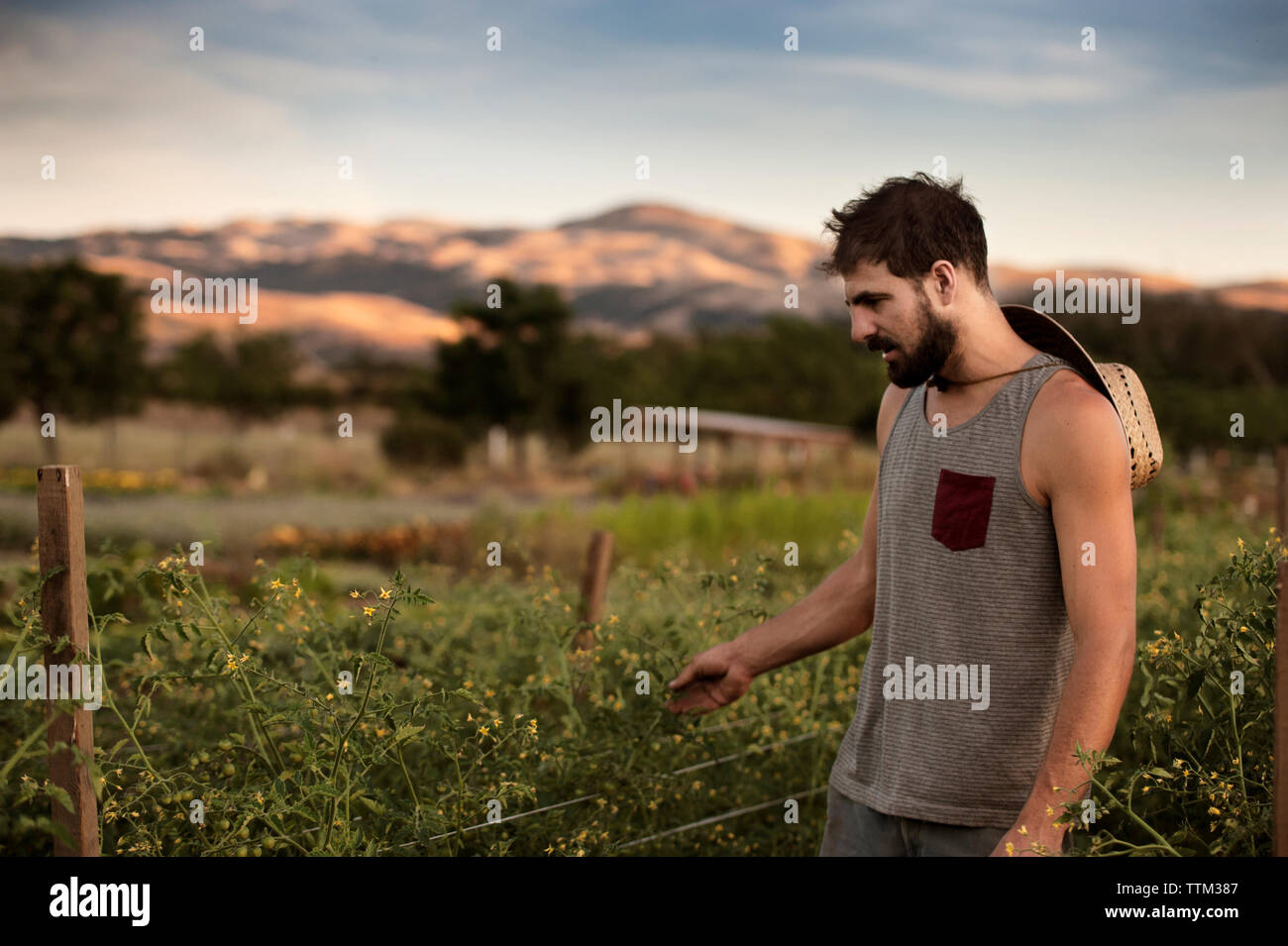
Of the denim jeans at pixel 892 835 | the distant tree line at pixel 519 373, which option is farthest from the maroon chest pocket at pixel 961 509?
the distant tree line at pixel 519 373

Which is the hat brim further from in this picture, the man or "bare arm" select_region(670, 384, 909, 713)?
"bare arm" select_region(670, 384, 909, 713)

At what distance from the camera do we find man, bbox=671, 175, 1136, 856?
6.50 ft

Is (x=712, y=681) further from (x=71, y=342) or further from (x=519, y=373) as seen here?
(x=71, y=342)

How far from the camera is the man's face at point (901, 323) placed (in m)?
2.14

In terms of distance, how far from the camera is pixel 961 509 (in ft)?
7.20

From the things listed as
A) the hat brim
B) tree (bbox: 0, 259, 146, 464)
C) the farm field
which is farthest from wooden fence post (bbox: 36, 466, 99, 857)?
tree (bbox: 0, 259, 146, 464)

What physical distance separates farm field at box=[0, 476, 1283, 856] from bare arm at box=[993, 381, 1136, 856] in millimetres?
87

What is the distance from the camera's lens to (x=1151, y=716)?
2193 mm

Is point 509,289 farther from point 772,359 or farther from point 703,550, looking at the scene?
point 703,550

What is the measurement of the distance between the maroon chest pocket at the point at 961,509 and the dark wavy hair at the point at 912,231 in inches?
14.6

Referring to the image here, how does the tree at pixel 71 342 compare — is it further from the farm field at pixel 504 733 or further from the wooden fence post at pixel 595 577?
the wooden fence post at pixel 595 577

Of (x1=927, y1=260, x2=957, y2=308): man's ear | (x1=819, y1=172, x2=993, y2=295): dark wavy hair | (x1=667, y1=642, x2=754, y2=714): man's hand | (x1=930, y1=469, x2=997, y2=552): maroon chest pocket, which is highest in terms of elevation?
(x1=819, y1=172, x2=993, y2=295): dark wavy hair
